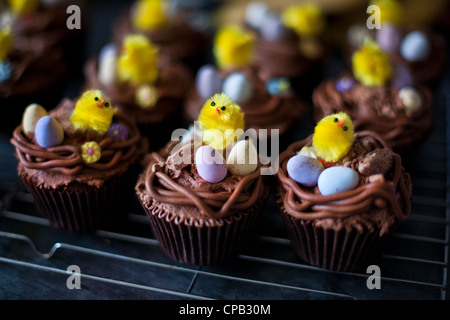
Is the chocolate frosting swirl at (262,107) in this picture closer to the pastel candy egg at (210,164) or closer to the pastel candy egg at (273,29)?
the pastel candy egg at (273,29)

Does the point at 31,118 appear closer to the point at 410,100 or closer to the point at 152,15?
the point at 152,15

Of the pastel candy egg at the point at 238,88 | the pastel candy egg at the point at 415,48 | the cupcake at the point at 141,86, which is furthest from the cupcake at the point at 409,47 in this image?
the cupcake at the point at 141,86

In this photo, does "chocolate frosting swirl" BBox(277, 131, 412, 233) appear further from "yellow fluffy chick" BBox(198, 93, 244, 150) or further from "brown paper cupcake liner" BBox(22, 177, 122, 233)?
"brown paper cupcake liner" BBox(22, 177, 122, 233)

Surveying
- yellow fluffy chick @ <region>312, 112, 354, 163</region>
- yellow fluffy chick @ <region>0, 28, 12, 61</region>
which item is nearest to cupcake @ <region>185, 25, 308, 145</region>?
yellow fluffy chick @ <region>312, 112, 354, 163</region>

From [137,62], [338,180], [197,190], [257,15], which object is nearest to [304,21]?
[257,15]
